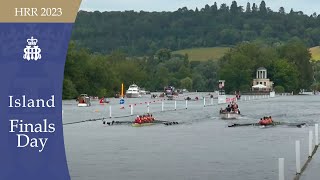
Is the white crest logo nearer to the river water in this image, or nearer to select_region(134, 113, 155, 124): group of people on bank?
the river water

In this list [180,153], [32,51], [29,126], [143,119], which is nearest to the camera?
[29,126]

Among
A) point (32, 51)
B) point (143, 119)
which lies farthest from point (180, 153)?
point (143, 119)

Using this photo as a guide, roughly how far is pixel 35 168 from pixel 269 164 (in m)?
12.5

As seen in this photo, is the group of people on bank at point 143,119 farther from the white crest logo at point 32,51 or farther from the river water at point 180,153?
the white crest logo at point 32,51

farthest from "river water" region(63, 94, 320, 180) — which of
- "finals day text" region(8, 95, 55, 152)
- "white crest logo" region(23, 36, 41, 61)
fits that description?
"white crest logo" region(23, 36, 41, 61)

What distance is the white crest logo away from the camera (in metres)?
11.4

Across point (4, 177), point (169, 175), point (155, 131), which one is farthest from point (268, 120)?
point (4, 177)

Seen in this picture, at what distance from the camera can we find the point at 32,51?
1141 cm

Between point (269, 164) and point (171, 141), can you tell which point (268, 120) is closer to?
point (171, 141)

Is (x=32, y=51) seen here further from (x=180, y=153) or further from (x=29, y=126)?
(x=180, y=153)

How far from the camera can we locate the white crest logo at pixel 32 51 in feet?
37.3

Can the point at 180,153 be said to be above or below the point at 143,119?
below

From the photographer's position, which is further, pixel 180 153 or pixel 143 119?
pixel 143 119

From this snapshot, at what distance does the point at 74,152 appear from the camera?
28.1m
